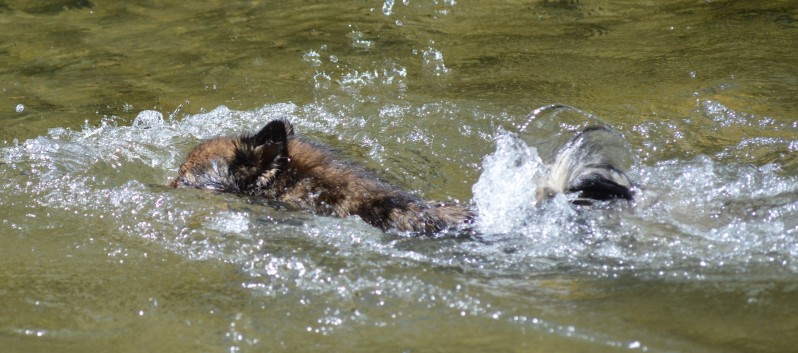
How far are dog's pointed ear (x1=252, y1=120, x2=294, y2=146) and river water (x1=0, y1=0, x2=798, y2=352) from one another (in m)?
0.34

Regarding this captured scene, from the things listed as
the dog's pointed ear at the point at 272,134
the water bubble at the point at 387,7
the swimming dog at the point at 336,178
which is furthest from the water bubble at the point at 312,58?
the dog's pointed ear at the point at 272,134

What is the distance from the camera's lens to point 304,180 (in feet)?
15.2

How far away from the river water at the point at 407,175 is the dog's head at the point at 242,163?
0.56 ft

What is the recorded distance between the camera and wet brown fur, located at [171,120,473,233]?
4227 mm

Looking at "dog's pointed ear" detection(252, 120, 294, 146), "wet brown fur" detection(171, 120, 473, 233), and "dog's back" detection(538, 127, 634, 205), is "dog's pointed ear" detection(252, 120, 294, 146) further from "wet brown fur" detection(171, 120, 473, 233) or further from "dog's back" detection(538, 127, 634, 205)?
"dog's back" detection(538, 127, 634, 205)

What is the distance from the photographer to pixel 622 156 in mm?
4824

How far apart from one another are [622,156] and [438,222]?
1.29m

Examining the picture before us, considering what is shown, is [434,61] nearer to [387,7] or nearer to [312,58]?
[312,58]

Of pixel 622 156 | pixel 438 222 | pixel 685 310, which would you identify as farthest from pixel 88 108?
pixel 685 310

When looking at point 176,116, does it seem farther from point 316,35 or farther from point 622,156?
point 622,156

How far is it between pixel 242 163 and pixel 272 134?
0.28 metres

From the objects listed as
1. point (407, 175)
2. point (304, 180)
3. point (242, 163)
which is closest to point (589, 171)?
point (304, 180)

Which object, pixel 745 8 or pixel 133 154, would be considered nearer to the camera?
pixel 133 154

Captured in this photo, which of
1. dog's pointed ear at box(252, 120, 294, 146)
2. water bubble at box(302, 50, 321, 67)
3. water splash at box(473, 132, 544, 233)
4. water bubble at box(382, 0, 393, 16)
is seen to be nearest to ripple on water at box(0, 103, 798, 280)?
water splash at box(473, 132, 544, 233)
